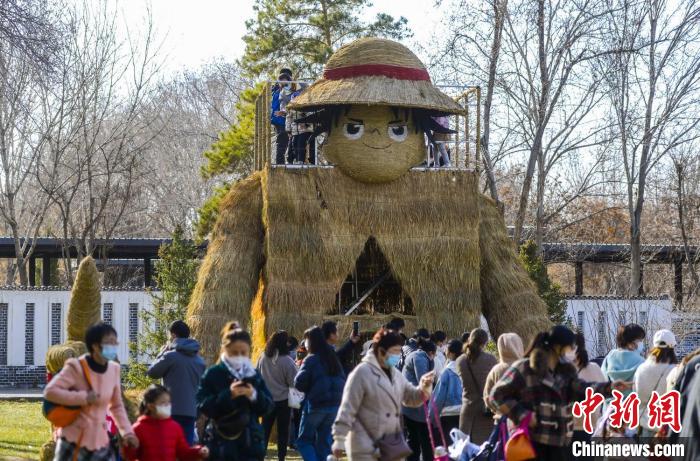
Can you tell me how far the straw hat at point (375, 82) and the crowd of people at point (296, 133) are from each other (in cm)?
62

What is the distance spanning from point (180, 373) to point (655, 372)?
4435 mm

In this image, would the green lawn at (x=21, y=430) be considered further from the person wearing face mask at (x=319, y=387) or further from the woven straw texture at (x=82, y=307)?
the person wearing face mask at (x=319, y=387)

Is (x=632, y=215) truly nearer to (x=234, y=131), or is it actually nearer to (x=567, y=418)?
(x=234, y=131)

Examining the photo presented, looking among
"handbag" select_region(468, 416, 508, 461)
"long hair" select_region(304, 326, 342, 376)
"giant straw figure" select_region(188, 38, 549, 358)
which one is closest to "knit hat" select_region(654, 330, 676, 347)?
"handbag" select_region(468, 416, 508, 461)

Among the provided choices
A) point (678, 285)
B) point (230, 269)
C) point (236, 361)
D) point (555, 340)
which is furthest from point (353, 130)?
point (678, 285)

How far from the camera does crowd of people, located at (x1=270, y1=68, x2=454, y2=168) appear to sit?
20141 mm

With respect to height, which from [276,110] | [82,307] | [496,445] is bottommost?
→ [496,445]

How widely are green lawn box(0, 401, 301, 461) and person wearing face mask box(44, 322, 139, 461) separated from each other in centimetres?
589

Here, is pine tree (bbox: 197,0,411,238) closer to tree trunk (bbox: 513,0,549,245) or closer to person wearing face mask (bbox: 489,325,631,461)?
tree trunk (bbox: 513,0,549,245)

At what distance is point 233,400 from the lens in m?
9.84

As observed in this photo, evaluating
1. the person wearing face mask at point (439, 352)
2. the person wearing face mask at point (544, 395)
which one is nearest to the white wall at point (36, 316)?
the person wearing face mask at point (439, 352)

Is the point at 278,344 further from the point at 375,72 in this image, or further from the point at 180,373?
the point at 375,72

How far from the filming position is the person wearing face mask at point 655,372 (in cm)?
1120

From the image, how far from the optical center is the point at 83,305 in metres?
16.6
